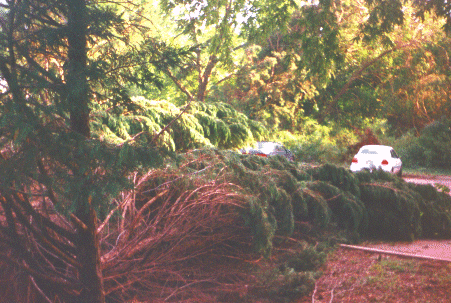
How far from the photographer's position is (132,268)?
15.5ft

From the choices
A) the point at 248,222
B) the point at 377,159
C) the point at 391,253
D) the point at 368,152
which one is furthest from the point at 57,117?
the point at 368,152

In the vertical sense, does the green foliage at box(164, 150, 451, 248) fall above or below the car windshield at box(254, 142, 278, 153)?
below

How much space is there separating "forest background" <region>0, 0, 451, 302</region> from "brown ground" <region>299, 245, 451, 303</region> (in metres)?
0.29

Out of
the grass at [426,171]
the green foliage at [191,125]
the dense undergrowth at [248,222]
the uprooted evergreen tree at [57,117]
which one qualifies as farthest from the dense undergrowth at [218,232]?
the grass at [426,171]

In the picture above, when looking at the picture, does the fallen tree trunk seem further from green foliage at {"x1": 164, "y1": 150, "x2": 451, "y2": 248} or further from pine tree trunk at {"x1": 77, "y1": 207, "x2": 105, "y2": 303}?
pine tree trunk at {"x1": 77, "y1": 207, "x2": 105, "y2": 303}

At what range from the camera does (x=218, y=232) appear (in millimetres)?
5605

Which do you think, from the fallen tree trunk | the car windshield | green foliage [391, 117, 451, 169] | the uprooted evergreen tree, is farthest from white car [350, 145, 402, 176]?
the uprooted evergreen tree

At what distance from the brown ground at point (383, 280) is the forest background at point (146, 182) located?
0.94 ft

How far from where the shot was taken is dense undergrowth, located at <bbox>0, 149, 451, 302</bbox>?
466cm

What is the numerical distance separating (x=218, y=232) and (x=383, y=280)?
6.72 feet

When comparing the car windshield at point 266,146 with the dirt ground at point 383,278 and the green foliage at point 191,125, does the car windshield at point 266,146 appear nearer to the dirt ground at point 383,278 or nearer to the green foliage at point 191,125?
the green foliage at point 191,125

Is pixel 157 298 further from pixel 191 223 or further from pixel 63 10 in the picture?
pixel 63 10

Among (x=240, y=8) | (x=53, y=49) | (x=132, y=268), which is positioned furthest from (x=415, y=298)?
(x=240, y=8)

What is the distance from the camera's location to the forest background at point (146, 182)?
9.73 ft
